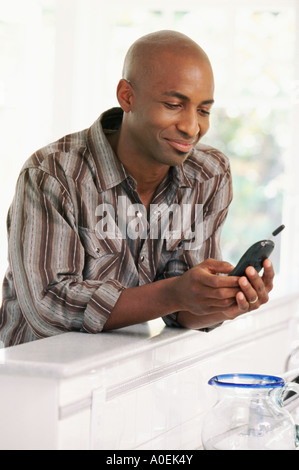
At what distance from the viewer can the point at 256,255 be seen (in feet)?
4.30

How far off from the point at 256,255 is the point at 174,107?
0.44 m

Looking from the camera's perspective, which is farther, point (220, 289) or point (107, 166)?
point (107, 166)

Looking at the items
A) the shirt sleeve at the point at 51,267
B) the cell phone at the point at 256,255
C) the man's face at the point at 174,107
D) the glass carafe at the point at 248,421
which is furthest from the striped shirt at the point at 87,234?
the glass carafe at the point at 248,421

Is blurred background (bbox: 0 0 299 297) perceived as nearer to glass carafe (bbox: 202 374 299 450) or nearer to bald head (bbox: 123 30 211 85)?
bald head (bbox: 123 30 211 85)

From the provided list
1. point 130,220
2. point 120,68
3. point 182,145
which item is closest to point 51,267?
point 130,220

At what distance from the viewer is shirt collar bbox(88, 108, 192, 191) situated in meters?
1.71

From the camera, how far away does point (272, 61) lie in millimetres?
4449

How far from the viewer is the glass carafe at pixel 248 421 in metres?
1.15

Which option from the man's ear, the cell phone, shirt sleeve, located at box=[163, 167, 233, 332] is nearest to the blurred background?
shirt sleeve, located at box=[163, 167, 233, 332]

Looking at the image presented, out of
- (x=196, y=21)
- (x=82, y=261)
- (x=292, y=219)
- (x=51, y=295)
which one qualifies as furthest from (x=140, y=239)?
(x=196, y=21)

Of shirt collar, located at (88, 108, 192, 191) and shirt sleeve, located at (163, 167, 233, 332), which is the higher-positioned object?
shirt collar, located at (88, 108, 192, 191)

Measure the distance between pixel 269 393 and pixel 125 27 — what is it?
12.0 feet

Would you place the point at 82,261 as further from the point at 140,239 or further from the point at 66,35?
the point at 66,35

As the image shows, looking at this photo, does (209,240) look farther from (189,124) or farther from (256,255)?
(256,255)
